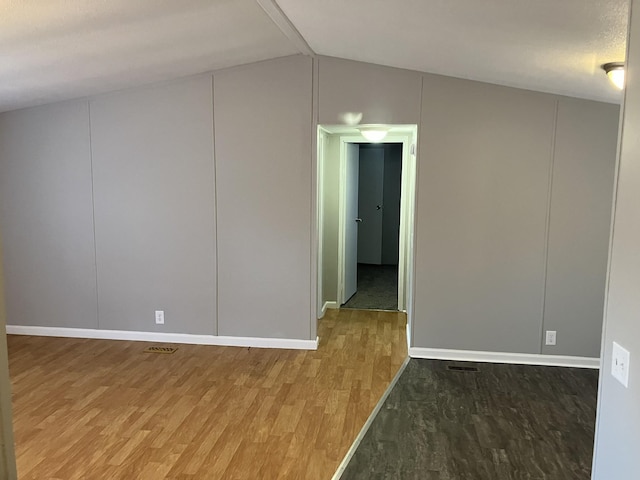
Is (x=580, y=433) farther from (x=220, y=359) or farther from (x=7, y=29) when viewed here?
(x=7, y=29)

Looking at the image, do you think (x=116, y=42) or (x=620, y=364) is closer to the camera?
(x=620, y=364)

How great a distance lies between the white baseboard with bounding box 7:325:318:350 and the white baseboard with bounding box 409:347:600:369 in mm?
1008

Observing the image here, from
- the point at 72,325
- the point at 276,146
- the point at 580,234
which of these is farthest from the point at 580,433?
the point at 72,325

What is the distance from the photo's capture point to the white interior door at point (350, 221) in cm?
575

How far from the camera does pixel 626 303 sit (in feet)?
4.75

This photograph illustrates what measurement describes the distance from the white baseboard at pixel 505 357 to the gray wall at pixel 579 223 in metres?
0.06

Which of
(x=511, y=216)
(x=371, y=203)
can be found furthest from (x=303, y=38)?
(x=371, y=203)

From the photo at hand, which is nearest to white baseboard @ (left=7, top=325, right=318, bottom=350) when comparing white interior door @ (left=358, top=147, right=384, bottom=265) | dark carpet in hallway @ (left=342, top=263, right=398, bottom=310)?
dark carpet in hallway @ (left=342, top=263, right=398, bottom=310)

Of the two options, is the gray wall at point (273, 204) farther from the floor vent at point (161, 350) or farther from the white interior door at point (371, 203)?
the white interior door at point (371, 203)

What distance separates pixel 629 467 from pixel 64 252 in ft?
15.4

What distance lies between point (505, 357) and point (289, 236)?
2.13 metres

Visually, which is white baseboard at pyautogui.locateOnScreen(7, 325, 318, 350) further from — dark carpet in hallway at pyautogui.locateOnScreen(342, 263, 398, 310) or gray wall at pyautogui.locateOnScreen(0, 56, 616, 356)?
dark carpet in hallway at pyautogui.locateOnScreen(342, 263, 398, 310)

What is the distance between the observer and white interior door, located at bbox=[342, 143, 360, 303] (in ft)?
18.9

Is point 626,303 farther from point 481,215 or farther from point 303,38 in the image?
point 303,38
